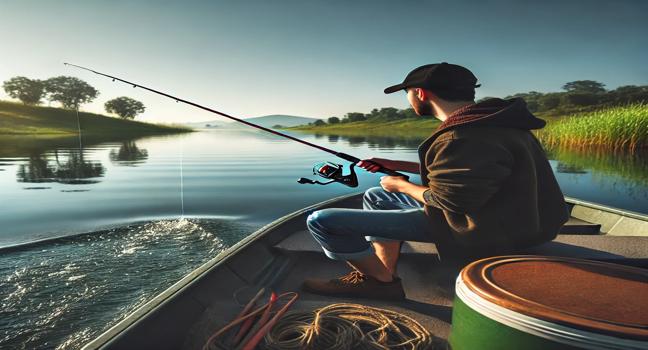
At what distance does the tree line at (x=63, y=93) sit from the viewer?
317 feet

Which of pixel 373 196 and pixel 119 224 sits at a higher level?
pixel 373 196

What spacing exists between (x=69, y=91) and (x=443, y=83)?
12845 centimetres

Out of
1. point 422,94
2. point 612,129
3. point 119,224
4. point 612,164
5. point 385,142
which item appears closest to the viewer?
point 422,94

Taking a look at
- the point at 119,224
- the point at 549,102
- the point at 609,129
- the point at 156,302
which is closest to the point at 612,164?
the point at 609,129

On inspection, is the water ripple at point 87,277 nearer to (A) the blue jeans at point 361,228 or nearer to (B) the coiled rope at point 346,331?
(B) the coiled rope at point 346,331

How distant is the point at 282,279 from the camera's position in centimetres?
395

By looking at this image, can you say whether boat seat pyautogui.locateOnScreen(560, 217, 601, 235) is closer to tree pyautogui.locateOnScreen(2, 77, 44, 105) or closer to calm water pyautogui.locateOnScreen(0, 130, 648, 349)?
calm water pyautogui.locateOnScreen(0, 130, 648, 349)

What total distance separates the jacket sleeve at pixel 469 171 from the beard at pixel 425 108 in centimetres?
48

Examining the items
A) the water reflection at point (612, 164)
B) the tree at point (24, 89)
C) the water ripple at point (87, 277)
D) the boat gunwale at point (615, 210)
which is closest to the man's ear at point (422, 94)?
the water ripple at point (87, 277)

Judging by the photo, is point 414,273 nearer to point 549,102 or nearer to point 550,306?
point 550,306

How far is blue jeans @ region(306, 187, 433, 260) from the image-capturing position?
118 inches

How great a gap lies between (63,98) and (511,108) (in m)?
128

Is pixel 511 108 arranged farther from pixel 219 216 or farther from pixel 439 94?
pixel 219 216

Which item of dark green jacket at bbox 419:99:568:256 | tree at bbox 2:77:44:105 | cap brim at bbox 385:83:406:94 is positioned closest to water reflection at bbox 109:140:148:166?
cap brim at bbox 385:83:406:94
